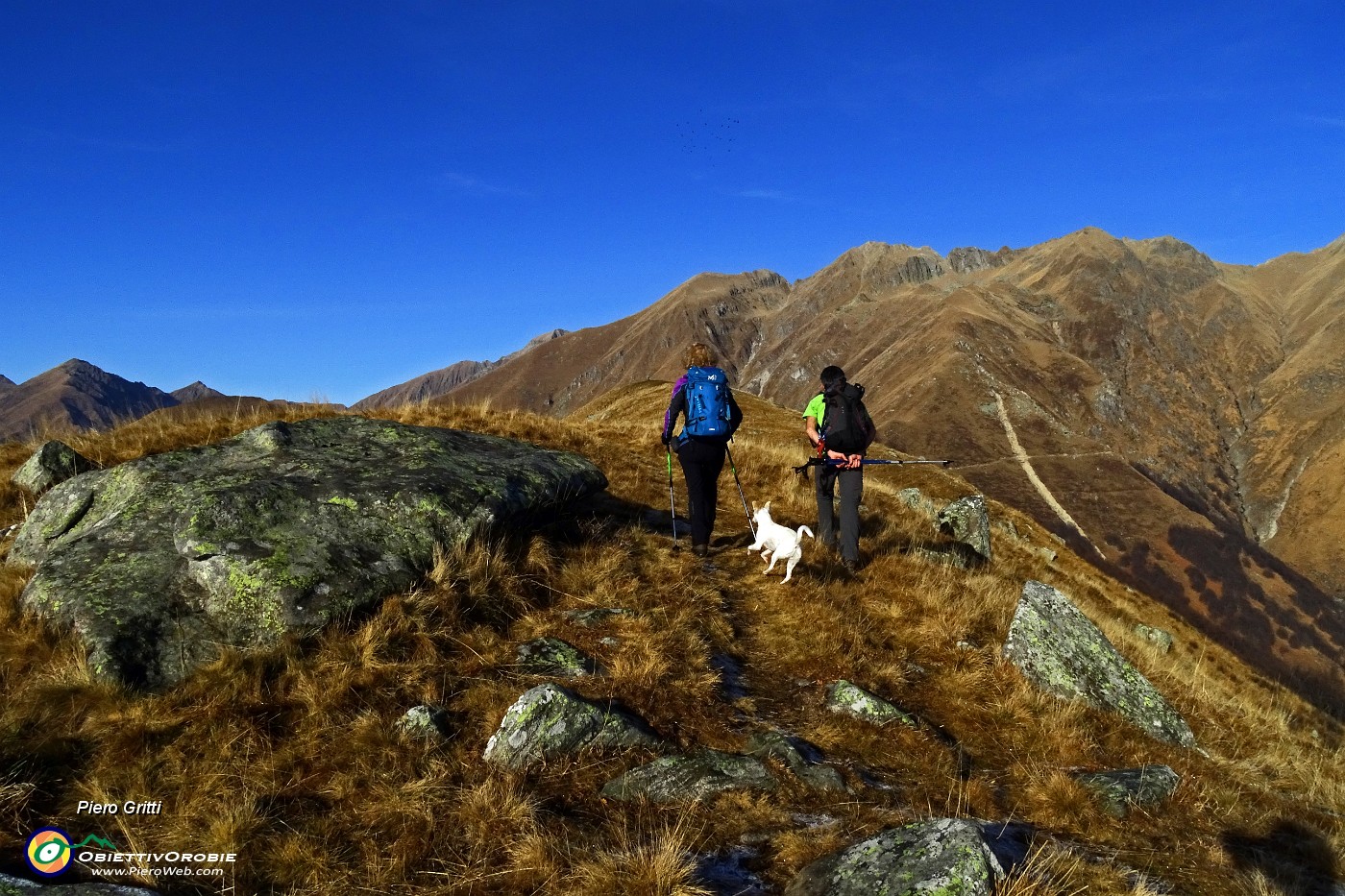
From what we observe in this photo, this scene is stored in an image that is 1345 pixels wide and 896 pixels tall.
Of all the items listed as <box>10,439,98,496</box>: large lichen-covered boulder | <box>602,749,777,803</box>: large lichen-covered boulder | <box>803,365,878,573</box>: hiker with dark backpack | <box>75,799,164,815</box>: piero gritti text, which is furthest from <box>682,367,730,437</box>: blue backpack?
<box>10,439,98,496</box>: large lichen-covered boulder

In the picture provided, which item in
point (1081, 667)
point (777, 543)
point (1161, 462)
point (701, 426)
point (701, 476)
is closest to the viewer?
point (1081, 667)

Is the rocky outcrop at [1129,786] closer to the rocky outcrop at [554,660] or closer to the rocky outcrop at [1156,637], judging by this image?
the rocky outcrop at [554,660]

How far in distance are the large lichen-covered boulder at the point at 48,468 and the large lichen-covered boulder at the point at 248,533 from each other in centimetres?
277

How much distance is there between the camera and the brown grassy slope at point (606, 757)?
165 inches

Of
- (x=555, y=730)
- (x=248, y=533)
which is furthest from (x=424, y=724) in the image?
(x=248, y=533)

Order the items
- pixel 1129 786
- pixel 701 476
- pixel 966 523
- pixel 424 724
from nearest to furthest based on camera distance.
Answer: pixel 424 724 → pixel 1129 786 → pixel 701 476 → pixel 966 523

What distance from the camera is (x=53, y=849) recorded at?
395 cm

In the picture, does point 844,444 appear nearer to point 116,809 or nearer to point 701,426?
point 701,426

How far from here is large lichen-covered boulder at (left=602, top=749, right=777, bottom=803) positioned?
5.04m

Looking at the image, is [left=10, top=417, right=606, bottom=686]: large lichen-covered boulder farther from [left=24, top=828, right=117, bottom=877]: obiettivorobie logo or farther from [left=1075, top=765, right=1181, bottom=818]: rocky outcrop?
[left=1075, top=765, right=1181, bottom=818]: rocky outcrop

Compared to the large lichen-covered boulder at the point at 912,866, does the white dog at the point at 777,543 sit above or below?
above

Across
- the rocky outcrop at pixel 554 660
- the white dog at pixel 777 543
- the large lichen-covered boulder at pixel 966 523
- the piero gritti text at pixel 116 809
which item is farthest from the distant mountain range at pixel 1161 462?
the piero gritti text at pixel 116 809

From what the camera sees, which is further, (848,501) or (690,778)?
(848,501)

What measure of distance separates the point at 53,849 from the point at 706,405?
824 cm
